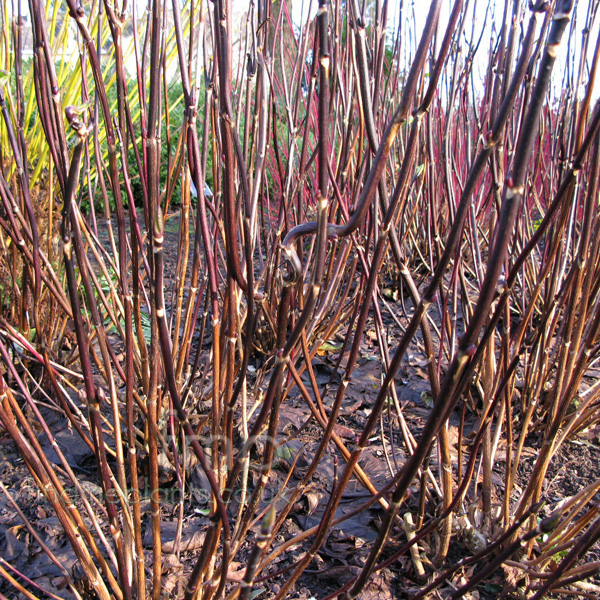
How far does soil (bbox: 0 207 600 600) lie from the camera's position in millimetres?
1031

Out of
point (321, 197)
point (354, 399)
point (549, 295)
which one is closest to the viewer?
point (321, 197)

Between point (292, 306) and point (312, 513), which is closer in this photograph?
point (312, 513)

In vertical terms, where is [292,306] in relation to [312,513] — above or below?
above

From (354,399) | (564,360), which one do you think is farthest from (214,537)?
(354,399)

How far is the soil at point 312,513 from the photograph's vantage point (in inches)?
40.6

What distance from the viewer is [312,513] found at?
125 centimetres

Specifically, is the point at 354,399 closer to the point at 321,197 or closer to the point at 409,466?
the point at 409,466

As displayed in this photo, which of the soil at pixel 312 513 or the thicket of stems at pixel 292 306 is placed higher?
the thicket of stems at pixel 292 306

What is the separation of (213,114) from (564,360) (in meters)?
0.87

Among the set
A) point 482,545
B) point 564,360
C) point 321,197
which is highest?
point 321,197

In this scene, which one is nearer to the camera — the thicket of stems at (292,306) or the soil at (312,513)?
the thicket of stems at (292,306)

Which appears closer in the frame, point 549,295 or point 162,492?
point 549,295

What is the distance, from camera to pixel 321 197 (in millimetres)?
501

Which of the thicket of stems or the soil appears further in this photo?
the soil
